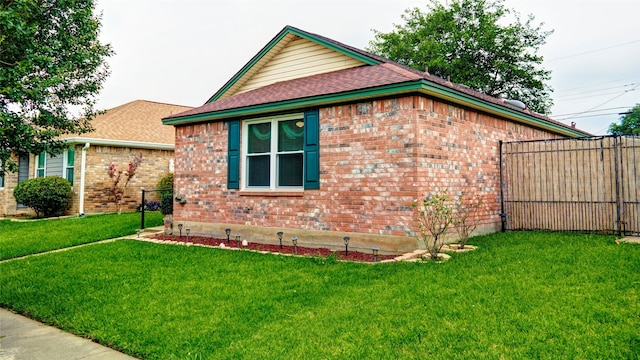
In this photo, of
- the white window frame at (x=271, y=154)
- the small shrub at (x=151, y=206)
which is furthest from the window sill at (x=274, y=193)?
the small shrub at (x=151, y=206)

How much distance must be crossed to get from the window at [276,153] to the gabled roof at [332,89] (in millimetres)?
336

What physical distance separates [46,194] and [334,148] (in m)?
13.0

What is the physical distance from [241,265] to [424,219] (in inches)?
123

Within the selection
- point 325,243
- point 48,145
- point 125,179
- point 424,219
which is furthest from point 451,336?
point 125,179

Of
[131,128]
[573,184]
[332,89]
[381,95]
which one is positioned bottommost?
[573,184]

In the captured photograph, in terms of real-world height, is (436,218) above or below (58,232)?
above

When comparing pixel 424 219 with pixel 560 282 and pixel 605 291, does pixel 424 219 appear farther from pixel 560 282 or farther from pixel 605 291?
pixel 605 291

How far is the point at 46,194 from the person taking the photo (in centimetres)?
1573

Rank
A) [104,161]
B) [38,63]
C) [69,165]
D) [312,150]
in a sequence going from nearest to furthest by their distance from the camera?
[38,63] < [312,150] < [104,161] < [69,165]

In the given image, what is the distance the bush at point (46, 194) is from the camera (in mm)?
15727

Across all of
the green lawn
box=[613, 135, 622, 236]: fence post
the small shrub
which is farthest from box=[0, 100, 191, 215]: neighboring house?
box=[613, 135, 622, 236]: fence post

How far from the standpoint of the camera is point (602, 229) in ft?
28.7

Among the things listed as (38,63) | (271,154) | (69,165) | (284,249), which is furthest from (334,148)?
(69,165)

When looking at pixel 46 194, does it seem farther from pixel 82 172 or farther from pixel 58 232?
pixel 58 232
